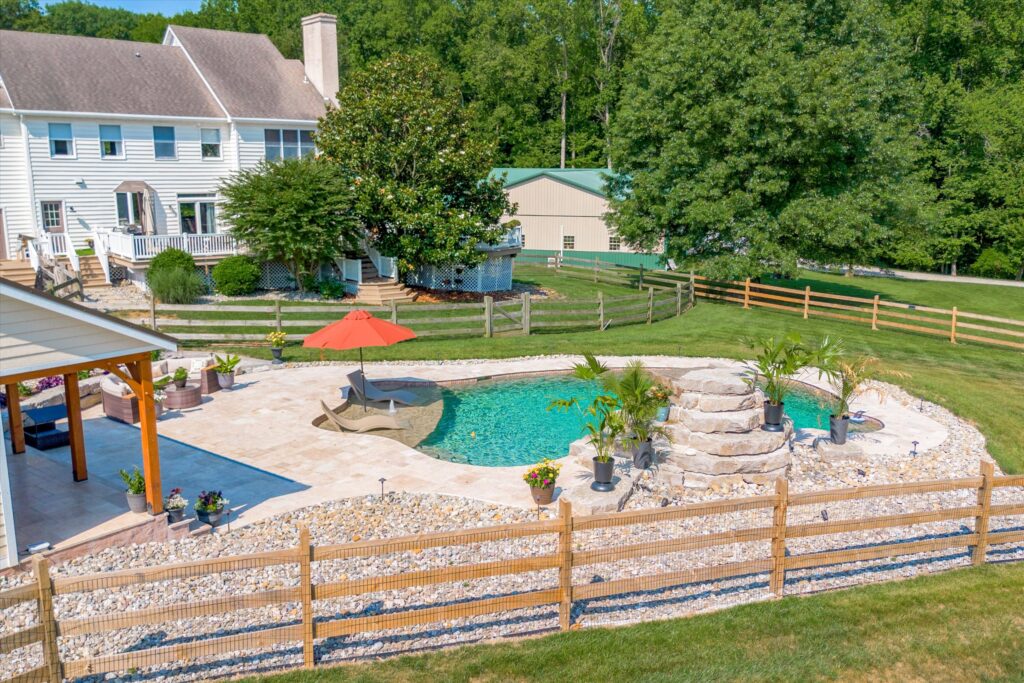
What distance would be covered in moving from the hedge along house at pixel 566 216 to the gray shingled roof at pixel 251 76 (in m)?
14.3

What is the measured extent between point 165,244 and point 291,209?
534cm

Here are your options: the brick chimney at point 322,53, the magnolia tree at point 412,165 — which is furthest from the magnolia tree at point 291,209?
the brick chimney at point 322,53

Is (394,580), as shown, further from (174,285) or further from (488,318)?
(174,285)

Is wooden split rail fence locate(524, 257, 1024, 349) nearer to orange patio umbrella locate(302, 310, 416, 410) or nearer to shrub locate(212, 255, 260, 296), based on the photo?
shrub locate(212, 255, 260, 296)

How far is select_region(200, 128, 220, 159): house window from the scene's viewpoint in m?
33.2

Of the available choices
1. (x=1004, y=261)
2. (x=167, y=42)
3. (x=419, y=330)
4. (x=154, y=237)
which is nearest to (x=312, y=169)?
(x=154, y=237)

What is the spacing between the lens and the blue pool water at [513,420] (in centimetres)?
1523

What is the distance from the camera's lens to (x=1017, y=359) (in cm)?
2269

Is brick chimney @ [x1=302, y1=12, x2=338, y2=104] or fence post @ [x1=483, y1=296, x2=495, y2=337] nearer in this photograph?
fence post @ [x1=483, y1=296, x2=495, y2=337]

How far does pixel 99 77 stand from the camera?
31.9 m

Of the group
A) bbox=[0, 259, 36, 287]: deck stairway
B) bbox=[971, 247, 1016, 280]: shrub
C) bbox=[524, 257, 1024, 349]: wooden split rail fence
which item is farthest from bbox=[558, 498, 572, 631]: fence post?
bbox=[971, 247, 1016, 280]: shrub

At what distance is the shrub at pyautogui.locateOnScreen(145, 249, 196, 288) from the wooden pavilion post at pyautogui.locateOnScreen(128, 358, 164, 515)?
18094 millimetres

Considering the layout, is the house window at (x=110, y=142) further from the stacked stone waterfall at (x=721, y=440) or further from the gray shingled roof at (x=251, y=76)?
the stacked stone waterfall at (x=721, y=440)

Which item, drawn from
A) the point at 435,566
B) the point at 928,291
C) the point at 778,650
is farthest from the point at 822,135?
the point at 778,650
